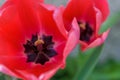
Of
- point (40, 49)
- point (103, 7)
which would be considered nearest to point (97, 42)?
point (103, 7)

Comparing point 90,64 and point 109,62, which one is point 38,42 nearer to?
point 90,64

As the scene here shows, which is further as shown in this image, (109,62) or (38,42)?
(109,62)

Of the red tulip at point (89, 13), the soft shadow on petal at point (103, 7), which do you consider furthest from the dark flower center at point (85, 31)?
the soft shadow on petal at point (103, 7)

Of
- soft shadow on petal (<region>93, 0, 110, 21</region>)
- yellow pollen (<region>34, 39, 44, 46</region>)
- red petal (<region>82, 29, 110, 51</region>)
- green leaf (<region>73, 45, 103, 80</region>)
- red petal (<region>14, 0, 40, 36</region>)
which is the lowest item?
red petal (<region>82, 29, 110, 51</region>)

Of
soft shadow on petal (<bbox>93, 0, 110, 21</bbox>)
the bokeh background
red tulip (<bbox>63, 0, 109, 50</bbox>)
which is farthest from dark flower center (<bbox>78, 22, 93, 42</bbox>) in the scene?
the bokeh background

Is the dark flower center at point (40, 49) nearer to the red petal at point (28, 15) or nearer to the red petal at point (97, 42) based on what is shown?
the red petal at point (28, 15)

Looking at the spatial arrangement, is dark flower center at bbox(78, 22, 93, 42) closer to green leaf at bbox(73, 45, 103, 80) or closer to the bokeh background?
green leaf at bbox(73, 45, 103, 80)

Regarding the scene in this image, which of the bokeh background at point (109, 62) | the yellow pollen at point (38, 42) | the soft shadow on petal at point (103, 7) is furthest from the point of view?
the bokeh background at point (109, 62)
